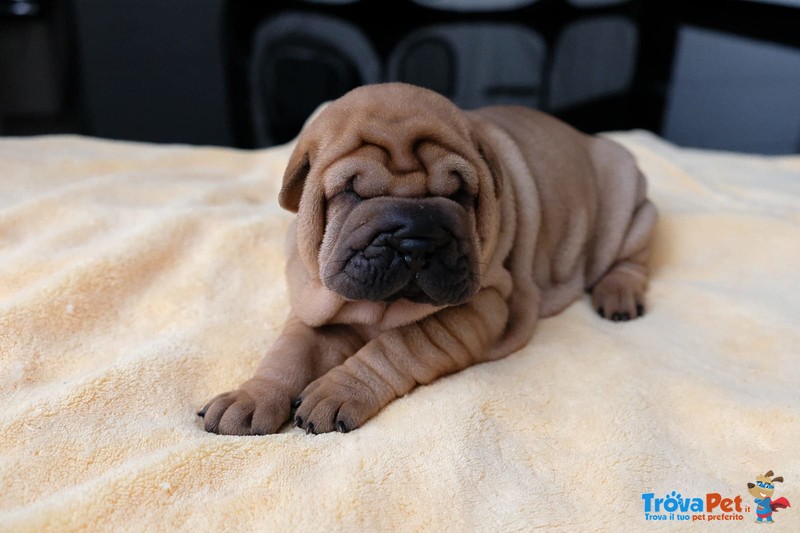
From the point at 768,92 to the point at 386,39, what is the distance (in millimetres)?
2477

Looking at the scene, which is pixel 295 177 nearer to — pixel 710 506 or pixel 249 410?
pixel 249 410

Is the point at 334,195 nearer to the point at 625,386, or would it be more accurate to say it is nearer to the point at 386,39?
the point at 625,386

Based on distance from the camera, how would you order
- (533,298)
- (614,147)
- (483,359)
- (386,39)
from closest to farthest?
(483,359), (533,298), (614,147), (386,39)

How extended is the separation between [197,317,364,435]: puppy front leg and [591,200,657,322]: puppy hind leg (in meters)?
1.08

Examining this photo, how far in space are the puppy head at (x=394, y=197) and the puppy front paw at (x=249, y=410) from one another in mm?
369

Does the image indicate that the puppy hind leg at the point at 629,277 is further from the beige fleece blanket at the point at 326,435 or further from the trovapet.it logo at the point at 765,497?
the trovapet.it logo at the point at 765,497

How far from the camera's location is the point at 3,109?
16.6 feet

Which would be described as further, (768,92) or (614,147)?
(768,92)

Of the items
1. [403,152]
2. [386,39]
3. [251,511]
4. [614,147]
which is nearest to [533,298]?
[403,152]

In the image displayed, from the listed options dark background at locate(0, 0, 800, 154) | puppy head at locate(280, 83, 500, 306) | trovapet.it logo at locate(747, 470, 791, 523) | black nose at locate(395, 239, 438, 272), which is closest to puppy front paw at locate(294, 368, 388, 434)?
puppy head at locate(280, 83, 500, 306)

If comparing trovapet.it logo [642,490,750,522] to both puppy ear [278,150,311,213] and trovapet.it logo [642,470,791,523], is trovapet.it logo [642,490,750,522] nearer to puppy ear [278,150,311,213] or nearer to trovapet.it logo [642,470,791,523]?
trovapet.it logo [642,470,791,523]

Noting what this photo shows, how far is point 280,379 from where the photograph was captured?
2.27 meters

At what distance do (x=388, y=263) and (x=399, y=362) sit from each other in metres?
0.38

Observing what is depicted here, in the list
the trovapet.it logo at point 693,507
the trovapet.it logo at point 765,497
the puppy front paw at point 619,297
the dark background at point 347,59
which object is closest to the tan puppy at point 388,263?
the puppy front paw at point 619,297
